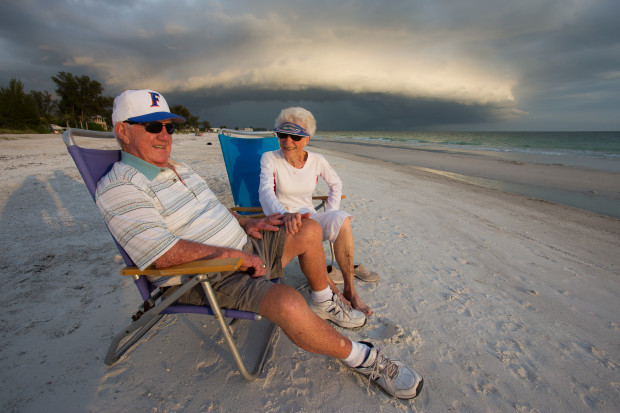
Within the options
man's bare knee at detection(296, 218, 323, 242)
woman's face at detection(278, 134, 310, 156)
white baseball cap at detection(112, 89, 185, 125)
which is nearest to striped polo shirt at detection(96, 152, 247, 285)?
white baseball cap at detection(112, 89, 185, 125)

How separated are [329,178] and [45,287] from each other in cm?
285

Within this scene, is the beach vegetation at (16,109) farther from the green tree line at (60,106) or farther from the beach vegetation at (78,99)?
the beach vegetation at (78,99)

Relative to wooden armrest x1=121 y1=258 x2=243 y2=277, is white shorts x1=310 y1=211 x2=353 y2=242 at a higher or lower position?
lower

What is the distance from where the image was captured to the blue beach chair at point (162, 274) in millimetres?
1454

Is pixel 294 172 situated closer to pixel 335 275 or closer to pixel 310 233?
pixel 310 233

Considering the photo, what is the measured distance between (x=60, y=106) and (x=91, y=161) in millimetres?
43656

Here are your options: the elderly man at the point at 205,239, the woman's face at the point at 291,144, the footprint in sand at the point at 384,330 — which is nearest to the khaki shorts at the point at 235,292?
the elderly man at the point at 205,239

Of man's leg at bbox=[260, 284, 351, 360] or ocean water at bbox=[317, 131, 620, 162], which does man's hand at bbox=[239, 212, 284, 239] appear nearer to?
man's leg at bbox=[260, 284, 351, 360]

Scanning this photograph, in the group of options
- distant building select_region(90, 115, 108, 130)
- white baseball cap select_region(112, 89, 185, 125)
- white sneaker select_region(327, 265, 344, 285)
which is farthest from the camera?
distant building select_region(90, 115, 108, 130)

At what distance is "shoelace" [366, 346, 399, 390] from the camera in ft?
5.48

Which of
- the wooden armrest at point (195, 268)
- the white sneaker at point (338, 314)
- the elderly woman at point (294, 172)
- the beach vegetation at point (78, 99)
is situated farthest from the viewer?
the beach vegetation at point (78, 99)

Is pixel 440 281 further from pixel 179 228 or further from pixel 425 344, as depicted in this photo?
pixel 179 228

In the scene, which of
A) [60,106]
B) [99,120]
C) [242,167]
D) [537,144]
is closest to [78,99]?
[60,106]

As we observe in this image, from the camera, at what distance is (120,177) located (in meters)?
1.62
